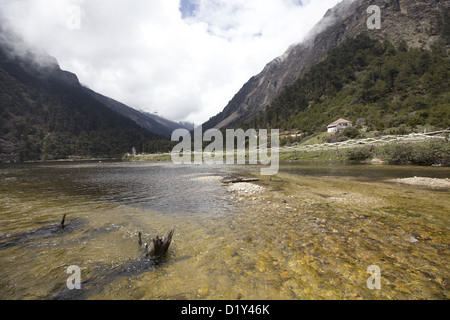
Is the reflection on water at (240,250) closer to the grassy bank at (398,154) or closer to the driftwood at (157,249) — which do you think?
the driftwood at (157,249)

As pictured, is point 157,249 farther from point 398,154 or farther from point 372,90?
point 372,90

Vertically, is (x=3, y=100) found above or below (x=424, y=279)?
above

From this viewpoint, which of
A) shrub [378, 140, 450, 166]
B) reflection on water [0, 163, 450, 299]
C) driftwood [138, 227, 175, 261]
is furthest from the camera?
shrub [378, 140, 450, 166]

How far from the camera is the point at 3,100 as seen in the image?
631ft

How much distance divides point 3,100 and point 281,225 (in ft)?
978

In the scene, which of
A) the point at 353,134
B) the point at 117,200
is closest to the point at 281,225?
the point at 117,200

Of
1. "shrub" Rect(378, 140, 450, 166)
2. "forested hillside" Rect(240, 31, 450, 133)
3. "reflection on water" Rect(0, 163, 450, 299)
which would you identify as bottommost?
"reflection on water" Rect(0, 163, 450, 299)

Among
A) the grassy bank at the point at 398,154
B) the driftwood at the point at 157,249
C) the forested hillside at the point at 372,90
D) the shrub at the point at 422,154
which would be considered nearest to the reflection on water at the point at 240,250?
the driftwood at the point at 157,249

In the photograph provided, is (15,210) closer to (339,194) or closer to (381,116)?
(339,194)

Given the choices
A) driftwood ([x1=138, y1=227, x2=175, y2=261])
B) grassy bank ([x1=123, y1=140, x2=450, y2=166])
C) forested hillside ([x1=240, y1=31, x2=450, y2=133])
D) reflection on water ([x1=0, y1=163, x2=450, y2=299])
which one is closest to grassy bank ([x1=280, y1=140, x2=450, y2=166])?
grassy bank ([x1=123, y1=140, x2=450, y2=166])

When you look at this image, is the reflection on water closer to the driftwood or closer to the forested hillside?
the driftwood

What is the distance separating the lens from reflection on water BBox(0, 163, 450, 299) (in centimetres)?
482

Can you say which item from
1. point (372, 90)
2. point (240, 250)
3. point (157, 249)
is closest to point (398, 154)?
point (240, 250)
